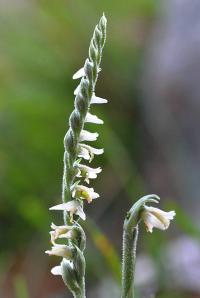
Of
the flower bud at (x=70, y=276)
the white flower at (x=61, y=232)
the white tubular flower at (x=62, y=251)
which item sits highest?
the white flower at (x=61, y=232)

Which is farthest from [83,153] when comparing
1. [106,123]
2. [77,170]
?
[106,123]

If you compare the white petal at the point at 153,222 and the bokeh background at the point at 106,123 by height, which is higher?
the bokeh background at the point at 106,123

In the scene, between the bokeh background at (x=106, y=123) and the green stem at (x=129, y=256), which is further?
the bokeh background at (x=106, y=123)

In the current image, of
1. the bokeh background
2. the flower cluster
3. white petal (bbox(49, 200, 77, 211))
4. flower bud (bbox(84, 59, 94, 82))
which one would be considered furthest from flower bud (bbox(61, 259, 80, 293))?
the bokeh background

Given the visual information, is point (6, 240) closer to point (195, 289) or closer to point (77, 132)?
point (195, 289)

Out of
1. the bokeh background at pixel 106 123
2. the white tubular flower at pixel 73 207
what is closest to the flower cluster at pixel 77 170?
the white tubular flower at pixel 73 207

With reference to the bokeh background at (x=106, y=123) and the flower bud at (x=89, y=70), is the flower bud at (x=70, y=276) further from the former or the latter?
the bokeh background at (x=106, y=123)

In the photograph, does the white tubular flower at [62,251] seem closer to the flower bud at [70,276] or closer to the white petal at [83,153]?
the flower bud at [70,276]
